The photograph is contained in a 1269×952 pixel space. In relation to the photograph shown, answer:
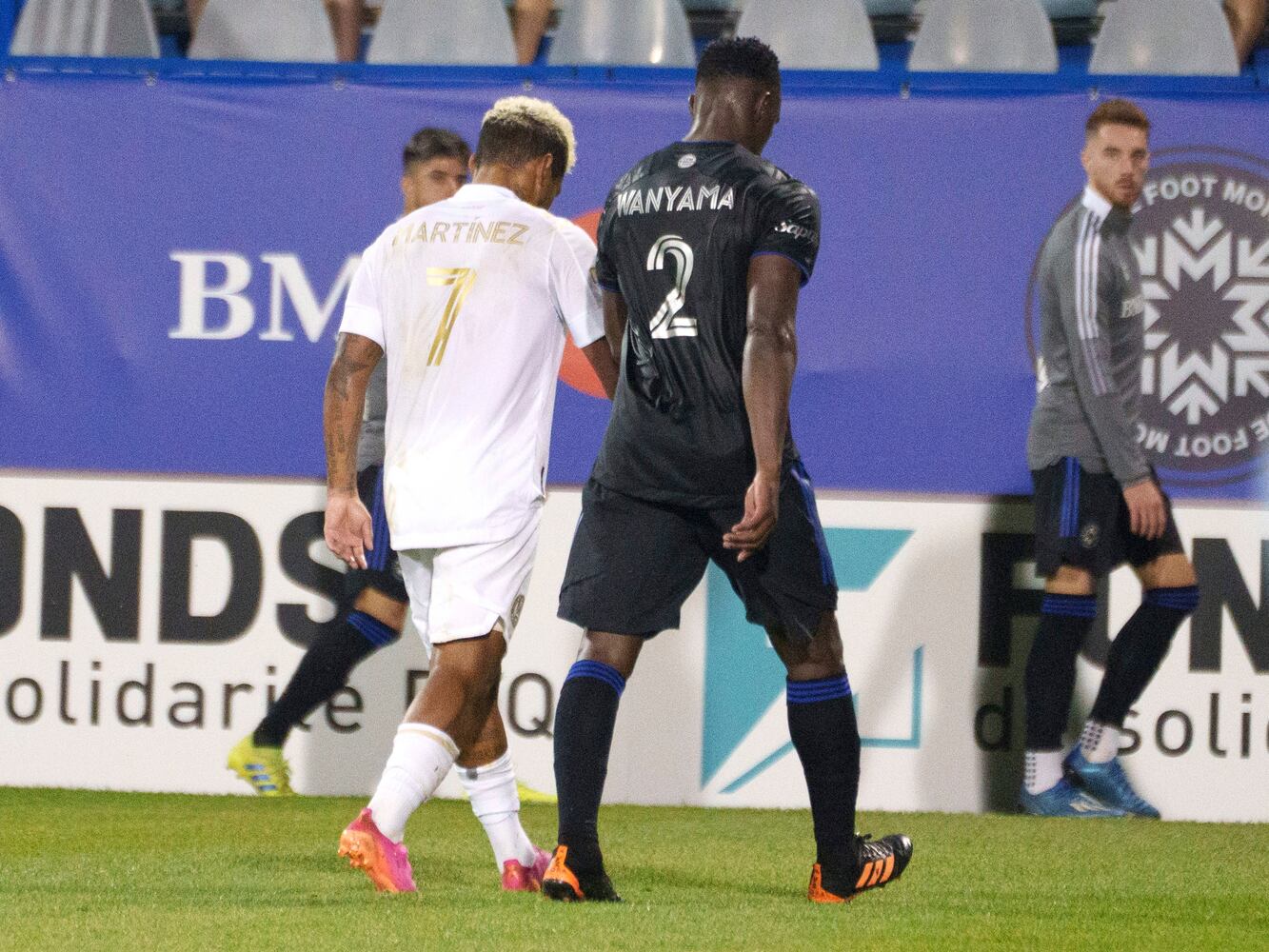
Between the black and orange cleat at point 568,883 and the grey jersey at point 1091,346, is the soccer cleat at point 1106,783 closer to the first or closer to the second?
the grey jersey at point 1091,346

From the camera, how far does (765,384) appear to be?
3787mm

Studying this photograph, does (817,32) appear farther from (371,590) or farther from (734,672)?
(371,590)

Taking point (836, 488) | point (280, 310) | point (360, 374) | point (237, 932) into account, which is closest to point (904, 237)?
point (836, 488)

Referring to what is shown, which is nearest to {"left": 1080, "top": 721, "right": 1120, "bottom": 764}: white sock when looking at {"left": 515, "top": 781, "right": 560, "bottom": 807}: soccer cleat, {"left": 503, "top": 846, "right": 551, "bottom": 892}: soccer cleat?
{"left": 515, "top": 781, "right": 560, "bottom": 807}: soccer cleat

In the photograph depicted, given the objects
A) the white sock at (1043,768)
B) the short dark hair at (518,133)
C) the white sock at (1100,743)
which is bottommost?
the white sock at (1043,768)

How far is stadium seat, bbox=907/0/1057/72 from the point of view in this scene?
7.05 meters

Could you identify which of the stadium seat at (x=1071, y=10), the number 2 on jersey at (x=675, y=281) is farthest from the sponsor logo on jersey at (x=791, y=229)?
the stadium seat at (x=1071, y=10)

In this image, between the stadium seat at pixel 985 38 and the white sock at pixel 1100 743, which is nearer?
the white sock at pixel 1100 743

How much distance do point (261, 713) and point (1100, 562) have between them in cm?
265

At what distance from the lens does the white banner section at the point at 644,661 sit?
5891mm

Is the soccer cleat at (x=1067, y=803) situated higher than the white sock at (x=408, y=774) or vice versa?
the white sock at (x=408, y=774)

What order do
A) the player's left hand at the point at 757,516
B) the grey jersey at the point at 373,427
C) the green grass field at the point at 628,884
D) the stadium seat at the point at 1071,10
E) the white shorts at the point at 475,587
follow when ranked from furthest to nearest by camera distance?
1. the stadium seat at the point at 1071,10
2. the grey jersey at the point at 373,427
3. the white shorts at the point at 475,587
4. the player's left hand at the point at 757,516
5. the green grass field at the point at 628,884

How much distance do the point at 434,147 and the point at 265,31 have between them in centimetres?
166

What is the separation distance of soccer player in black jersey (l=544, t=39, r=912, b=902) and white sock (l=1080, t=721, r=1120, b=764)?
1.98 meters
